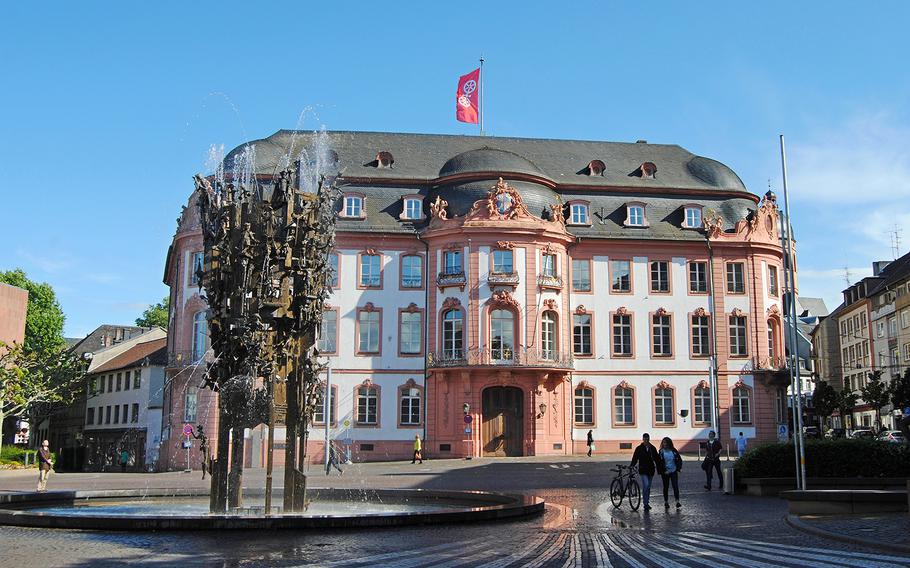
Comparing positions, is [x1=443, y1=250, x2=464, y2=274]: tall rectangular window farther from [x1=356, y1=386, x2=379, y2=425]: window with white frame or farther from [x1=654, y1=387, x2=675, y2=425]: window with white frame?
[x1=654, y1=387, x2=675, y2=425]: window with white frame

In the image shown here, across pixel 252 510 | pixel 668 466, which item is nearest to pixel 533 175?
pixel 668 466

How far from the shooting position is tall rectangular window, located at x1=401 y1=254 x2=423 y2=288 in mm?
52469

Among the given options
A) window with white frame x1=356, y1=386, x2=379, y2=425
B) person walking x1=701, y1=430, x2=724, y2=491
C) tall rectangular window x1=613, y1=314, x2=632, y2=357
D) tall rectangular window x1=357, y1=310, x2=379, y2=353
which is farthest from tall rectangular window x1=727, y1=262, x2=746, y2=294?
person walking x1=701, y1=430, x2=724, y2=491

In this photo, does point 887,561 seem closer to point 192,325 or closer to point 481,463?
point 481,463

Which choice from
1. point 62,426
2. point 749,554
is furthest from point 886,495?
point 62,426

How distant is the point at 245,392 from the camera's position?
1736 centimetres

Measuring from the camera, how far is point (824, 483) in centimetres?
2403

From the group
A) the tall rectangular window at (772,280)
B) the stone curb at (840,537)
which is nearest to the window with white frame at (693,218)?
the tall rectangular window at (772,280)

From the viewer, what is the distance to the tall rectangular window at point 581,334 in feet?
173

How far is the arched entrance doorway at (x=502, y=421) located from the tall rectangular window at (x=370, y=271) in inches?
341

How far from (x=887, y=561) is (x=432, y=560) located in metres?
5.87

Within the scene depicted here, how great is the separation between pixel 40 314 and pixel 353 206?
37.5 m

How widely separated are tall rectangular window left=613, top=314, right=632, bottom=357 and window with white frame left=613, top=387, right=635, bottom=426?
6.74ft

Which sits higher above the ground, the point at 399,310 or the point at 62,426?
the point at 399,310
